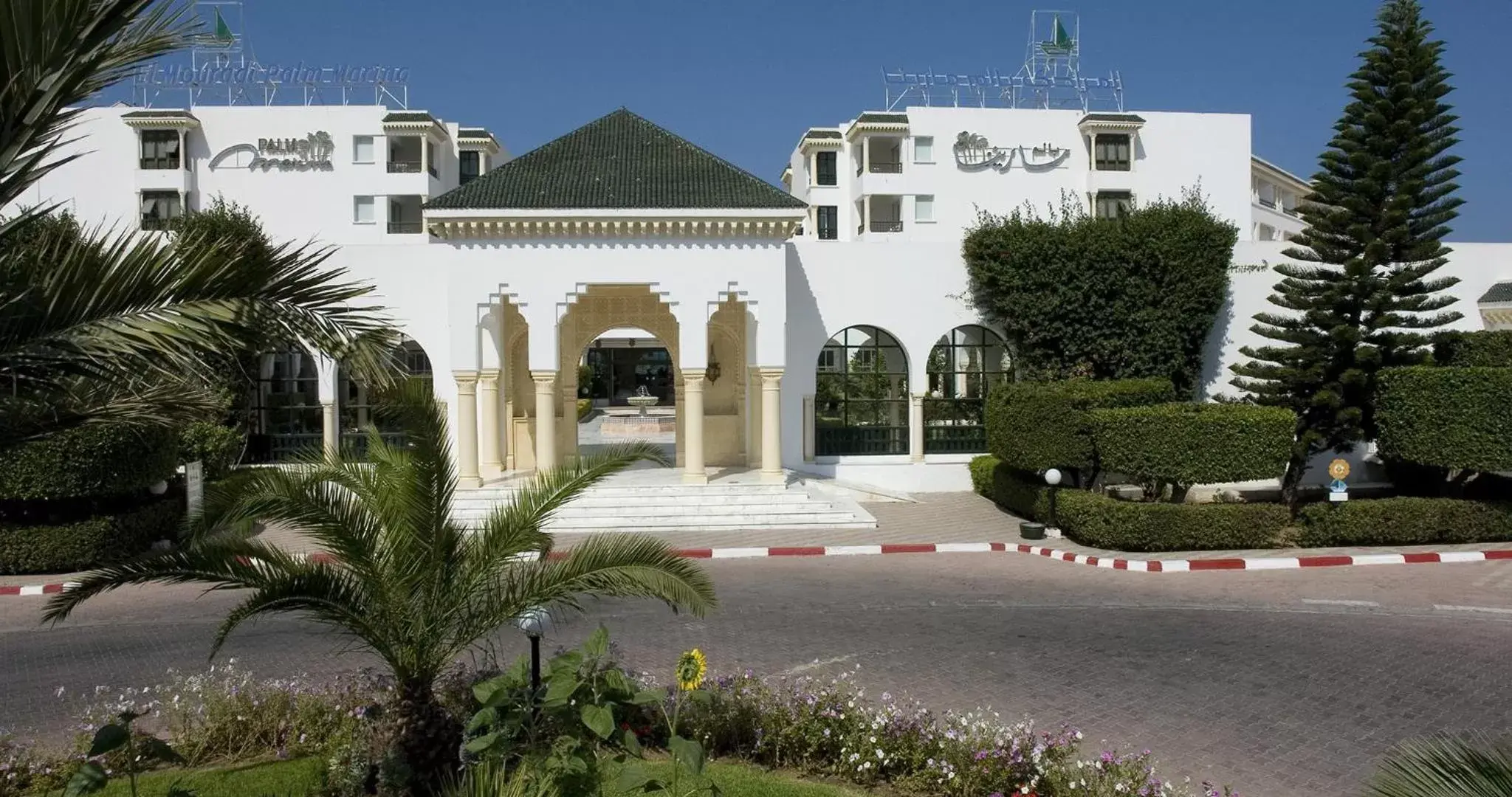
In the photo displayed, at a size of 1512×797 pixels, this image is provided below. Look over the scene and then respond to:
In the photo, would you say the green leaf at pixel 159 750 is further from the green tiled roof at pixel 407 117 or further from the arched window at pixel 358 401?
the green tiled roof at pixel 407 117

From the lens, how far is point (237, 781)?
628 centimetres

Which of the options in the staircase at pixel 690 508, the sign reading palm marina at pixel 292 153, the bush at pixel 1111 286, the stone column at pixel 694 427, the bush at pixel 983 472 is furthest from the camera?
the sign reading palm marina at pixel 292 153

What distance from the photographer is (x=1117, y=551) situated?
14.2 meters

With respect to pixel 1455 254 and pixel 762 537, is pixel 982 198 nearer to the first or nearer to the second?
pixel 1455 254

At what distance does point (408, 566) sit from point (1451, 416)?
1539cm

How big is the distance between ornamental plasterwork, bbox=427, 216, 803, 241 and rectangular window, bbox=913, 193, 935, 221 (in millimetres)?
21544

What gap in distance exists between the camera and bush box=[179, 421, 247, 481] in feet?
55.1

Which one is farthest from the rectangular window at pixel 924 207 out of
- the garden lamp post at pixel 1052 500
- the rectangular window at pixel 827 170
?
the garden lamp post at pixel 1052 500

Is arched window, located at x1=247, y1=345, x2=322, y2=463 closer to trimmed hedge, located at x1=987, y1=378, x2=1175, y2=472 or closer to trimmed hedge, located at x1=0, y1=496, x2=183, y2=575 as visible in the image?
trimmed hedge, located at x1=0, y1=496, x2=183, y2=575

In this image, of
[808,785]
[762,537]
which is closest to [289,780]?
[808,785]

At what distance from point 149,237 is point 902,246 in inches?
682

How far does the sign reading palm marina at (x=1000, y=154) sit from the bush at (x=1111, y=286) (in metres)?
18.7

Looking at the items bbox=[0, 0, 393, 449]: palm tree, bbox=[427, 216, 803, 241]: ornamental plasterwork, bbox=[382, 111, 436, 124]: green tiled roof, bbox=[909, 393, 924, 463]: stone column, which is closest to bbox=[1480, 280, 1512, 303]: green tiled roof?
bbox=[909, 393, 924, 463]: stone column

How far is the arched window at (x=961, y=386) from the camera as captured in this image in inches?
843
